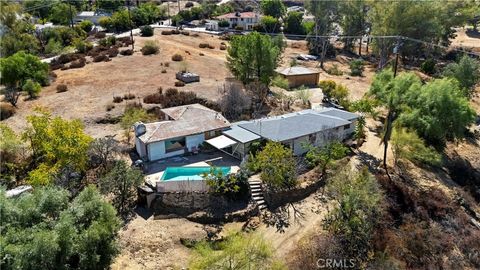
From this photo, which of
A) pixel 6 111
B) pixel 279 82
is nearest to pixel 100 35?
pixel 6 111

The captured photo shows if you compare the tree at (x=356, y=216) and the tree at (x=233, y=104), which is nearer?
the tree at (x=356, y=216)

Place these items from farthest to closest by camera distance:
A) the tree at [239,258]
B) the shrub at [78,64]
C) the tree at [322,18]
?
the tree at [322,18] → the shrub at [78,64] → the tree at [239,258]

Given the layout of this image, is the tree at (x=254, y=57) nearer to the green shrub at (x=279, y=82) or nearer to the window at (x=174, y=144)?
the green shrub at (x=279, y=82)

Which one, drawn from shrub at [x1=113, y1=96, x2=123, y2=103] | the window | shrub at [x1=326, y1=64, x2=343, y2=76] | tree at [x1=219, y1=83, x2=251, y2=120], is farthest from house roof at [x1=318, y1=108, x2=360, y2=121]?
shrub at [x1=326, y1=64, x2=343, y2=76]

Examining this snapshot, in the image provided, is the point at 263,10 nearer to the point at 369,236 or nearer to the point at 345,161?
the point at 345,161

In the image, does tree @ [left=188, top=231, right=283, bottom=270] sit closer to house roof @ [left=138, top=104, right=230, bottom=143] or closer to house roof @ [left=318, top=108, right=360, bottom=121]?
house roof @ [left=138, top=104, right=230, bottom=143]

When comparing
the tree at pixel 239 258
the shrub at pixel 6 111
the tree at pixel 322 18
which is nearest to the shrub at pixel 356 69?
the tree at pixel 322 18

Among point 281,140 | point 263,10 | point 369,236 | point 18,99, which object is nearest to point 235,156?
point 281,140
